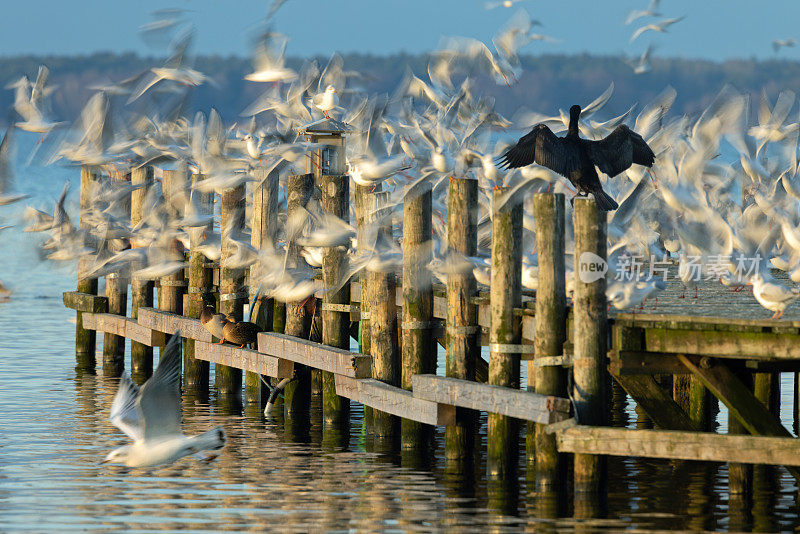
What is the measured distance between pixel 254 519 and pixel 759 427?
4235 mm

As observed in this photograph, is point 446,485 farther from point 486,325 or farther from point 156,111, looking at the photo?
point 156,111

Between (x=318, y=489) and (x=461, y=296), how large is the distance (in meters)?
2.27

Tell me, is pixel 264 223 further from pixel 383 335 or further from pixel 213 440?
pixel 213 440

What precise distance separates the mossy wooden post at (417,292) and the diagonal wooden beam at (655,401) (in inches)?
81.3

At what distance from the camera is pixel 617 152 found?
44.7 ft

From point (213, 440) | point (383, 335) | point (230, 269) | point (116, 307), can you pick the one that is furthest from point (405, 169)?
point (116, 307)

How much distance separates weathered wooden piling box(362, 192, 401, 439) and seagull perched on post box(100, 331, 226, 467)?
10.5ft

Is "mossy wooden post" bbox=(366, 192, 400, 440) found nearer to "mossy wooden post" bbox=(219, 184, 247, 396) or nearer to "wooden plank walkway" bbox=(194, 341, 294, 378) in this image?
"wooden plank walkway" bbox=(194, 341, 294, 378)

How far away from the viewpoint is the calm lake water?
451 inches

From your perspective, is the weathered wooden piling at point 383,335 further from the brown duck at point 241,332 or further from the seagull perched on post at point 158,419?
the seagull perched on post at point 158,419

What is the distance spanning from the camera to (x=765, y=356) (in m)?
10.6

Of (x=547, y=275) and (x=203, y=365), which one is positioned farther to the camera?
(x=203, y=365)

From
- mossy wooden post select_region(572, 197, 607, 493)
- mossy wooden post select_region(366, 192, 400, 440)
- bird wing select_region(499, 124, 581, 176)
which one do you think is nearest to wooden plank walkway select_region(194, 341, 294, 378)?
mossy wooden post select_region(366, 192, 400, 440)

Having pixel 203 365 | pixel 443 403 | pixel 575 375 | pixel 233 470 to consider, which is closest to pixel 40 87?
pixel 203 365
